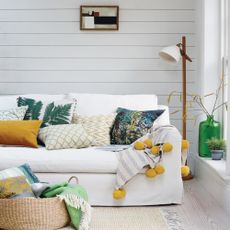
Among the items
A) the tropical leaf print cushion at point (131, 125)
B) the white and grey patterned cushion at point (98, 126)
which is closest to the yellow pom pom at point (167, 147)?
the tropical leaf print cushion at point (131, 125)

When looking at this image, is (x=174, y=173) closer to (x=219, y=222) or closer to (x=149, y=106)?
(x=219, y=222)

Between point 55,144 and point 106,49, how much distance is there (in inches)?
62.7

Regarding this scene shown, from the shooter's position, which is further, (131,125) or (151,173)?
(131,125)

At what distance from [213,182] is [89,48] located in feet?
6.66


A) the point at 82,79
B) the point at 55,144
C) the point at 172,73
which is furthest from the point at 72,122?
the point at 172,73

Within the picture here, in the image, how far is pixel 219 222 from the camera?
3623 millimetres

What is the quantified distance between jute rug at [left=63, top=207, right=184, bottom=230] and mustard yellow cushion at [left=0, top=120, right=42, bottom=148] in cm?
87

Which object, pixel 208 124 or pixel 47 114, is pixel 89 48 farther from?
pixel 208 124

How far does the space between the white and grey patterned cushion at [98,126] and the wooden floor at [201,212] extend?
0.86 metres

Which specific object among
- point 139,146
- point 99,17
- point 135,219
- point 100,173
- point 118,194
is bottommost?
point 135,219

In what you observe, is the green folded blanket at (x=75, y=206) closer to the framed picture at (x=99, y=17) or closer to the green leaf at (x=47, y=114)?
the green leaf at (x=47, y=114)

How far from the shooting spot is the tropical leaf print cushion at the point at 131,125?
178 inches

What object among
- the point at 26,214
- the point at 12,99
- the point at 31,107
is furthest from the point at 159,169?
the point at 12,99

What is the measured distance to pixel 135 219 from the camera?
3.72m
